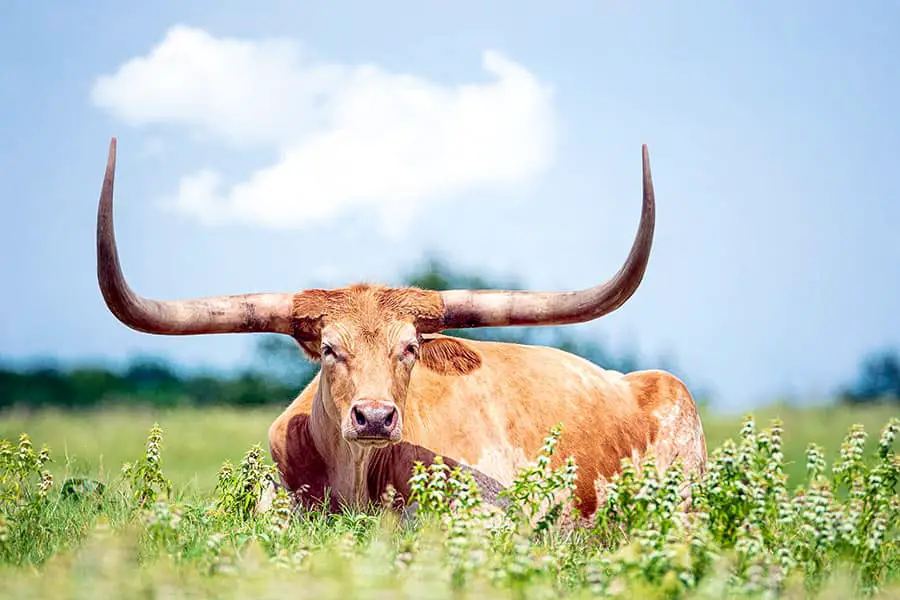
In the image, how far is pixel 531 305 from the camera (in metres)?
7.80

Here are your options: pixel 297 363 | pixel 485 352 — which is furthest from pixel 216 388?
pixel 485 352

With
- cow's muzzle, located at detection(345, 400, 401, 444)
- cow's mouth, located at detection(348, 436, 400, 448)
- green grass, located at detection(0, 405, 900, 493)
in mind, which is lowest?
green grass, located at detection(0, 405, 900, 493)

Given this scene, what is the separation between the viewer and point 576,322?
766 cm

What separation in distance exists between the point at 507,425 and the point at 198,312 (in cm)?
267

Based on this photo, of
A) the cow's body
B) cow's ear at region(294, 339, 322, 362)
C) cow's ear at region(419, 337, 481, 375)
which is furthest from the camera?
cow's ear at region(419, 337, 481, 375)

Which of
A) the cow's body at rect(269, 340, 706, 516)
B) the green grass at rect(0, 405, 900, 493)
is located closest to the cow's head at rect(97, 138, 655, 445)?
the cow's body at rect(269, 340, 706, 516)

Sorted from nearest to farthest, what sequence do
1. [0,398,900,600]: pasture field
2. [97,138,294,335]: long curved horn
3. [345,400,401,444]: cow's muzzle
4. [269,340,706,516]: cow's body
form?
[0,398,900,600]: pasture field < [345,400,401,444]: cow's muzzle < [97,138,294,335]: long curved horn < [269,340,706,516]: cow's body

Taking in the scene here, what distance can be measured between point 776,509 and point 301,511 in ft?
11.2

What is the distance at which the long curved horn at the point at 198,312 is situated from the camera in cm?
704

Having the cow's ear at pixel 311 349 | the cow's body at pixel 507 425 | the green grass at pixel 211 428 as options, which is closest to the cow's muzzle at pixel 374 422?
the cow's body at pixel 507 425

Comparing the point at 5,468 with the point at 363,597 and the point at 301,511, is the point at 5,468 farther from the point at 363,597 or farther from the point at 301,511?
the point at 363,597

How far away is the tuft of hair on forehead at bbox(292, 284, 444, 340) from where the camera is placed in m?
7.34

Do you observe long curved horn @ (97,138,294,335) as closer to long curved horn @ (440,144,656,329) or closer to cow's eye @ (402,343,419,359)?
cow's eye @ (402,343,419,359)

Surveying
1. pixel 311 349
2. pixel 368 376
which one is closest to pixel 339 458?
pixel 311 349
